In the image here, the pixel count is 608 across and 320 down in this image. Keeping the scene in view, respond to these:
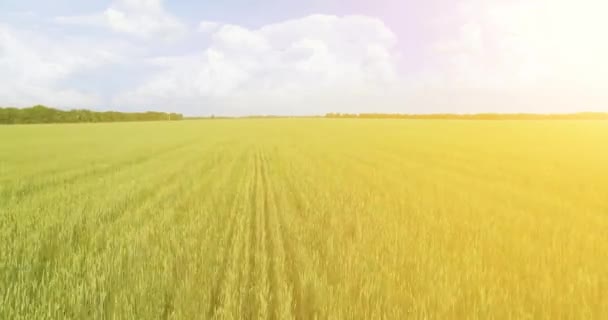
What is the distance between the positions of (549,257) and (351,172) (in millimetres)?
7518

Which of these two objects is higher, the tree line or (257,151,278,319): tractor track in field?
the tree line

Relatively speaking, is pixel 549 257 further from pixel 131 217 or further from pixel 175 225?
pixel 131 217

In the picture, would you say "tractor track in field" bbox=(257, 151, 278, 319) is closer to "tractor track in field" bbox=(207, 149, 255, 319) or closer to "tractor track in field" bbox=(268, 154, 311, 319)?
"tractor track in field" bbox=(268, 154, 311, 319)

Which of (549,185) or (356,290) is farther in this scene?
(549,185)

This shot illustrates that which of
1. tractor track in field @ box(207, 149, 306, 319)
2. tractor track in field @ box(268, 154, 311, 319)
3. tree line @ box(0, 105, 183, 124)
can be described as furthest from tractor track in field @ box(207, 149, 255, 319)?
tree line @ box(0, 105, 183, 124)

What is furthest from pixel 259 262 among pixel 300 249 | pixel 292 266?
pixel 300 249

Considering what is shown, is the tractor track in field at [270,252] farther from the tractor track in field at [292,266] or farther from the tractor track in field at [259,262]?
the tractor track in field at [292,266]

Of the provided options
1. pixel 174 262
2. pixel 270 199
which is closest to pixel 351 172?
pixel 270 199

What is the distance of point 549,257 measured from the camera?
182 inches

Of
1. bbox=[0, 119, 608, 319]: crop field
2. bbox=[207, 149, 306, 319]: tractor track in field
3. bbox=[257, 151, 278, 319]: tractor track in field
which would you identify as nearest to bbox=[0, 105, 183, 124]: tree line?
bbox=[0, 119, 608, 319]: crop field

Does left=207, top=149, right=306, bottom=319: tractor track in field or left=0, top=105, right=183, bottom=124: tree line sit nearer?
left=207, top=149, right=306, bottom=319: tractor track in field

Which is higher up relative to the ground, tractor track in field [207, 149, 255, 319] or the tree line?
the tree line

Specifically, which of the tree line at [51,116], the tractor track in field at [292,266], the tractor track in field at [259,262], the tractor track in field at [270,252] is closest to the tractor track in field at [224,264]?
the tractor track in field at [259,262]

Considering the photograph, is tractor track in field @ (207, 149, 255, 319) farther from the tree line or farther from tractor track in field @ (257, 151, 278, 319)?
the tree line
